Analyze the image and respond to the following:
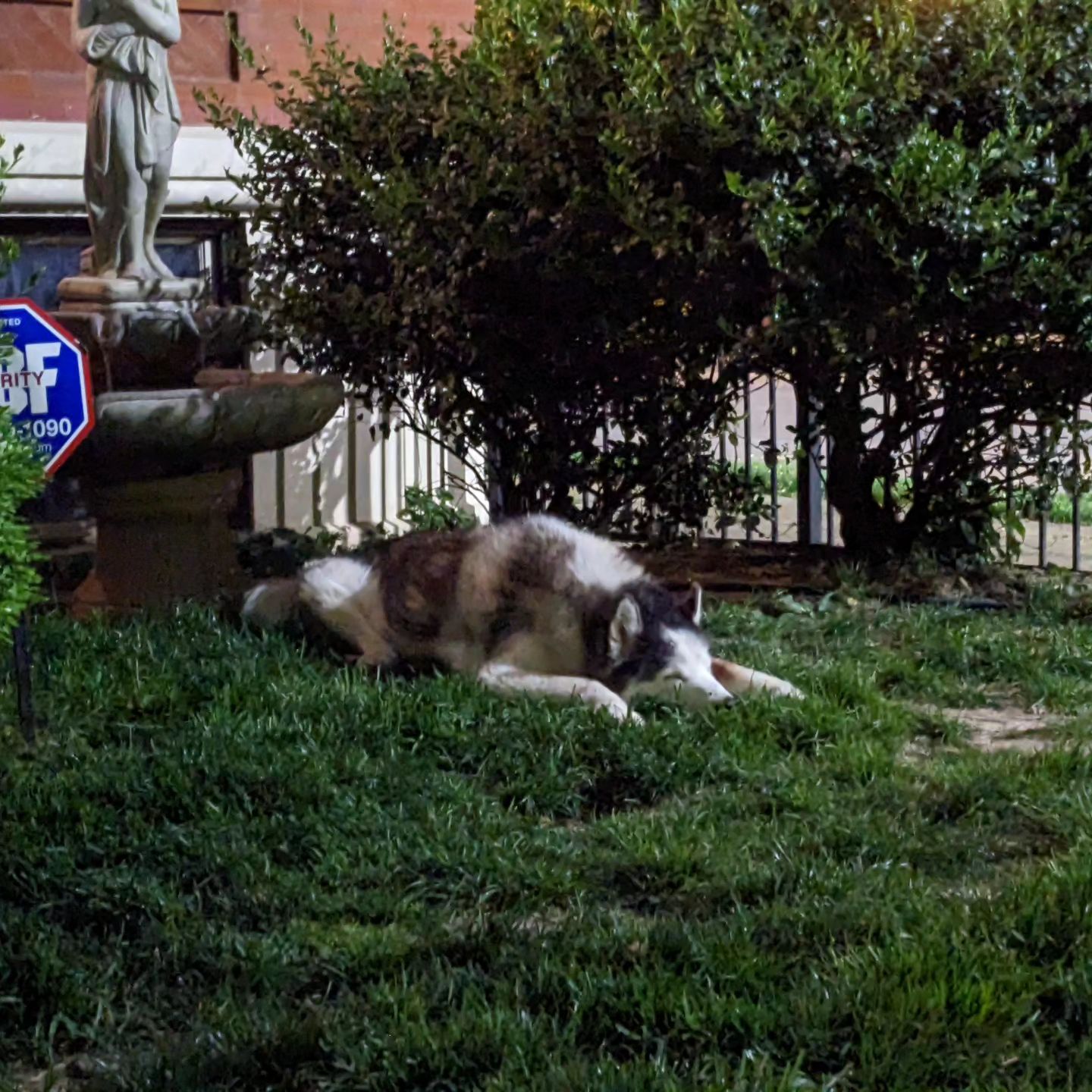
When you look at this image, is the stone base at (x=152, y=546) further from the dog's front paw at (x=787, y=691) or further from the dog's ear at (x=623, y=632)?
the dog's front paw at (x=787, y=691)

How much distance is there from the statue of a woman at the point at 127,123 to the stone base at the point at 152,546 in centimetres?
96


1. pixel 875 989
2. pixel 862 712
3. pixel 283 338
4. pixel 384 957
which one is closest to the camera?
pixel 875 989

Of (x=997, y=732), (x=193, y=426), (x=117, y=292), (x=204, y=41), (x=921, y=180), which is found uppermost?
(x=204, y=41)

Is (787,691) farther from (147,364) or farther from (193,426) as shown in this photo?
(147,364)

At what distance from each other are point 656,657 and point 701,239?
2.21 metres

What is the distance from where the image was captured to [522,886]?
433 centimetres

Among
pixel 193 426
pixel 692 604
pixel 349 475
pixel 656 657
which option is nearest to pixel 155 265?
pixel 193 426

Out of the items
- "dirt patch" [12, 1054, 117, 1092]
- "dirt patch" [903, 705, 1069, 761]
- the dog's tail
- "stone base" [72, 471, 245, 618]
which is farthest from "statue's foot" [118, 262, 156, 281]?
"dirt patch" [12, 1054, 117, 1092]

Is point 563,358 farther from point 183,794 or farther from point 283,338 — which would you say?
point 183,794

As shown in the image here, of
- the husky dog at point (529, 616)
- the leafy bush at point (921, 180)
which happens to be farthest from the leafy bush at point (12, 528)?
the leafy bush at point (921, 180)

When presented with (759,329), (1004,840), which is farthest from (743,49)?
(1004,840)

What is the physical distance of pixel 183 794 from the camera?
486 centimetres

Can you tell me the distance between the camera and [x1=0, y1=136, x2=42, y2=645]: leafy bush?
182 inches

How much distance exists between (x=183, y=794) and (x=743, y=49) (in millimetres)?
3903
